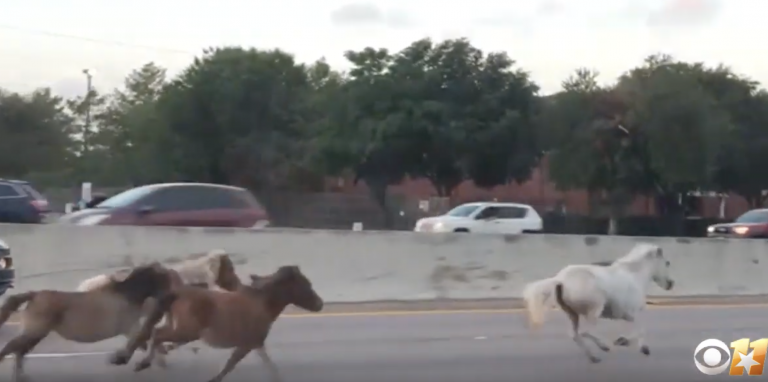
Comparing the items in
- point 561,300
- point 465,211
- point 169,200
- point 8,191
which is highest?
point 8,191

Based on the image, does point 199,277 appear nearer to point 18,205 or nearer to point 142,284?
point 142,284

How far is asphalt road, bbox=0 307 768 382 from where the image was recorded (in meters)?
10.8

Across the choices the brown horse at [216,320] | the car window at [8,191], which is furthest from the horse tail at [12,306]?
the car window at [8,191]

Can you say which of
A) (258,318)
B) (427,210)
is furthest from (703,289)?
(427,210)

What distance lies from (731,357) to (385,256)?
8031 millimetres

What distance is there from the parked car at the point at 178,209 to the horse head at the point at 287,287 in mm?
13321

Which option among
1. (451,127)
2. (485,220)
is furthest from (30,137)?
(485,220)

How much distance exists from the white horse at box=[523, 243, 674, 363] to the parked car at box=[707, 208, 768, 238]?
27.5 meters

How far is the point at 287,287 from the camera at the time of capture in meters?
9.63

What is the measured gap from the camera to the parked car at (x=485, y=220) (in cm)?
3731

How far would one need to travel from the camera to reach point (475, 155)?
59.8 m

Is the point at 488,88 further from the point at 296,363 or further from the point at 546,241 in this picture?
the point at 296,363

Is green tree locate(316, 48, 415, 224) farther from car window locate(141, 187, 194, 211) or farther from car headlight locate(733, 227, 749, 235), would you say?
car window locate(141, 187, 194, 211)

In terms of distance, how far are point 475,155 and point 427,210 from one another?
652 centimetres
